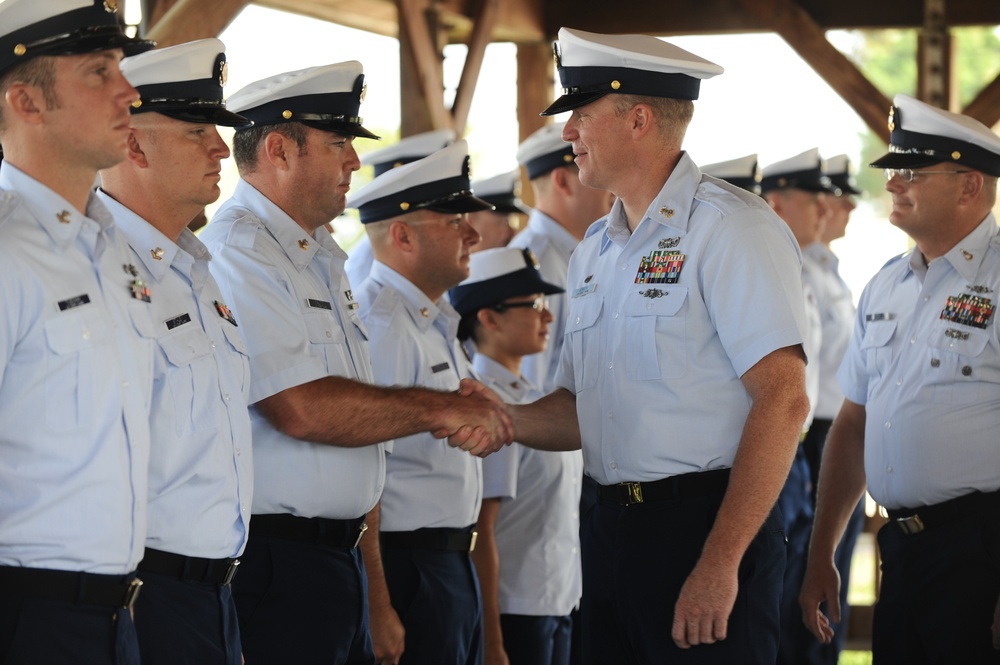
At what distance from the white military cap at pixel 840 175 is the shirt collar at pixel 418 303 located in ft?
12.7

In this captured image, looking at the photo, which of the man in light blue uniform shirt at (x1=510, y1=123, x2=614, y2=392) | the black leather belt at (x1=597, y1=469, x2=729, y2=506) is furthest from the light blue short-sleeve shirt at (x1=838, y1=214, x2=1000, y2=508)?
the man in light blue uniform shirt at (x1=510, y1=123, x2=614, y2=392)

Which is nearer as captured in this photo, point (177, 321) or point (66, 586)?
point (66, 586)

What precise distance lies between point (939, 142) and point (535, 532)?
182 cm

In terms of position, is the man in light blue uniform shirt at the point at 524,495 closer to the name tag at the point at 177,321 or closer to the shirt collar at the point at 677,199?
the shirt collar at the point at 677,199

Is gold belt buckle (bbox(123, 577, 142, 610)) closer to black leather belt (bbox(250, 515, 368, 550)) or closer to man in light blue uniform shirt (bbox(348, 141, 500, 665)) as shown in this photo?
black leather belt (bbox(250, 515, 368, 550))

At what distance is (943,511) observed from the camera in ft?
11.7

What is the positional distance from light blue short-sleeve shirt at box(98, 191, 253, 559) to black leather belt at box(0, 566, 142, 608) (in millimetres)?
270

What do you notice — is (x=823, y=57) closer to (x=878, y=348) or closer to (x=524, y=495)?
(x=878, y=348)

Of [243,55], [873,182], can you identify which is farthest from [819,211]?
[873,182]

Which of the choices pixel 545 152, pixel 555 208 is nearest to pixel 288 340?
pixel 555 208

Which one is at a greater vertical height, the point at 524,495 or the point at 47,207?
the point at 47,207

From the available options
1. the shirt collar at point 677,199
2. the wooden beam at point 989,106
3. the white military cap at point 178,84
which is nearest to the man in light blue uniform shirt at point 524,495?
the shirt collar at point 677,199

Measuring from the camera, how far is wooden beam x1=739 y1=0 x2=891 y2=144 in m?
7.46

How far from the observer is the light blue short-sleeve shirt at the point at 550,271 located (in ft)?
16.6
